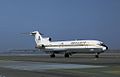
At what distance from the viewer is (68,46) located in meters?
91.8

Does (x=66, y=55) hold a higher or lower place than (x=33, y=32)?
lower

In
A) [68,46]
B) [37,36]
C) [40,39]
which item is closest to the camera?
[68,46]

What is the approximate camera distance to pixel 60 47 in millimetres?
94875

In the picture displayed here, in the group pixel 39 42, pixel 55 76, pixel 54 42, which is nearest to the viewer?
pixel 55 76

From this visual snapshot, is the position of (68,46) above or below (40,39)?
below

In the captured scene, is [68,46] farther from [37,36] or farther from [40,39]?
[37,36]

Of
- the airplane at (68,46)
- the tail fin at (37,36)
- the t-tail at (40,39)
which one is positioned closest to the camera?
the airplane at (68,46)

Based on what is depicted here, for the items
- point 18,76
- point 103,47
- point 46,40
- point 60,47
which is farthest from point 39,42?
point 18,76

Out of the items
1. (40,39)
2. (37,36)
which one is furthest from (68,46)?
(37,36)

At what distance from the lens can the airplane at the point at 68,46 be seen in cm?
8562

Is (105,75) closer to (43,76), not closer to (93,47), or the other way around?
(43,76)

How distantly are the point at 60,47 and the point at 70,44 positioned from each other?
458cm

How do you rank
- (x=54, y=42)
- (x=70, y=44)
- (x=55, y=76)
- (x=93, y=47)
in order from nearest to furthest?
(x=55, y=76) → (x=93, y=47) → (x=70, y=44) → (x=54, y=42)

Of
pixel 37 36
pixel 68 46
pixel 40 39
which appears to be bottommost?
pixel 68 46
